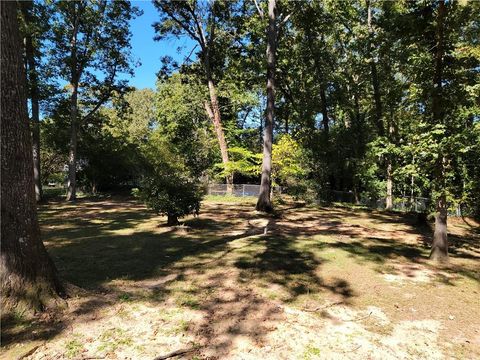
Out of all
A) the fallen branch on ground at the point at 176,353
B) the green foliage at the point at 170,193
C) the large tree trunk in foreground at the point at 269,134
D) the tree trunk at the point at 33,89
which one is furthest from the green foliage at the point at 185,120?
the fallen branch on ground at the point at 176,353

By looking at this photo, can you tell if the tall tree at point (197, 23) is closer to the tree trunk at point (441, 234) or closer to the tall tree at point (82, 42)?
the tall tree at point (82, 42)

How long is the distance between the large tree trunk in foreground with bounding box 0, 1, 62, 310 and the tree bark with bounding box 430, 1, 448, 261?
292 inches

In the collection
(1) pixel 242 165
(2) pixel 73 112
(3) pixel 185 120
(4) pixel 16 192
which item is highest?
(3) pixel 185 120

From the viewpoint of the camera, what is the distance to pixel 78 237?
9414 mm

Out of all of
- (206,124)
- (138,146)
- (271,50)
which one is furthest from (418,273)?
(206,124)

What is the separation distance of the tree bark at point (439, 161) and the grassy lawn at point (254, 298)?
0.38 meters

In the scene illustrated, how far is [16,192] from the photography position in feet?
13.7

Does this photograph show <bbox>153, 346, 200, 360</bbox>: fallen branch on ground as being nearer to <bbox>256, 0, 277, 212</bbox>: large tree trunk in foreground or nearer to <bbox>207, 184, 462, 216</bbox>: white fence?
<bbox>256, 0, 277, 212</bbox>: large tree trunk in foreground

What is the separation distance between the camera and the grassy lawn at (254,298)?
398 cm

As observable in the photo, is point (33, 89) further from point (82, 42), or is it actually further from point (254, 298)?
point (254, 298)

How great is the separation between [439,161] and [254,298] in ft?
16.7

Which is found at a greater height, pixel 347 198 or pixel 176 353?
pixel 347 198

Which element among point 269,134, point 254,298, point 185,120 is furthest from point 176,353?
point 185,120

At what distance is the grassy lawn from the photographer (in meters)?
3.98
